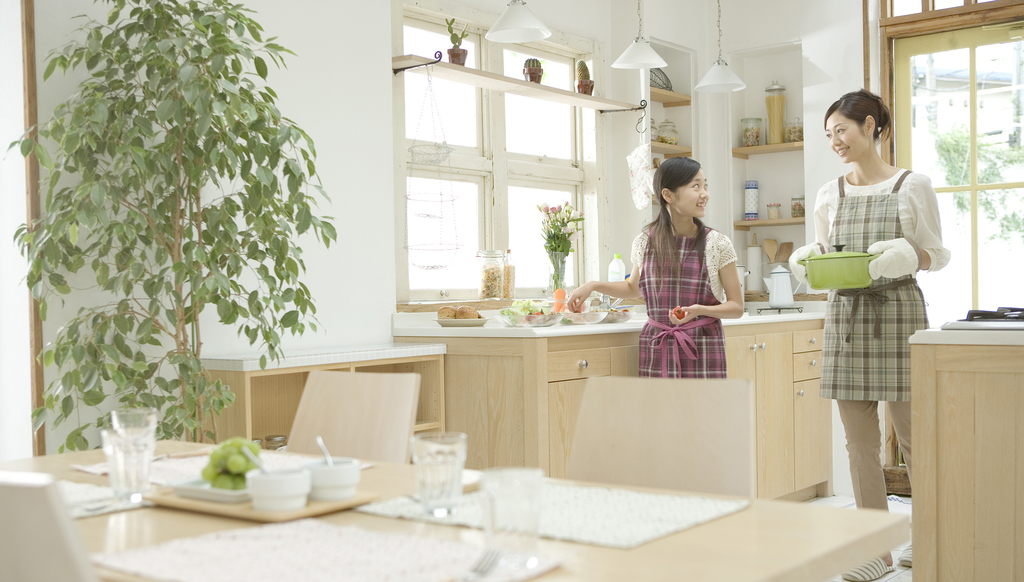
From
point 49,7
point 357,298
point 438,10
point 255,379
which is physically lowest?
point 255,379

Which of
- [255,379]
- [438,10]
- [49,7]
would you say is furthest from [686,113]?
[49,7]

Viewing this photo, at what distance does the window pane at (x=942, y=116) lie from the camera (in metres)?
4.65

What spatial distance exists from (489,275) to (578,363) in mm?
997

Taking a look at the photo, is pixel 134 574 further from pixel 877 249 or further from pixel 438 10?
pixel 438 10

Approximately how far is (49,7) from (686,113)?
11.8ft

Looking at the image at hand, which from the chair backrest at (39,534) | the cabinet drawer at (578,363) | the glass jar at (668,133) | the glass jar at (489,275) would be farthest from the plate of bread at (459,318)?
the chair backrest at (39,534)

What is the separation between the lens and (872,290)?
2.88 meters

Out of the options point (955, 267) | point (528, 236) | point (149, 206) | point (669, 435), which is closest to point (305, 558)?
point (669, 435)

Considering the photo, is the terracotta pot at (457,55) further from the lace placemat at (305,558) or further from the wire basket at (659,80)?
the lace placemat at (305,558)

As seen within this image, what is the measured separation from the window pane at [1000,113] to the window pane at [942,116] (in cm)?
7

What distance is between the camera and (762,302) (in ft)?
17.5

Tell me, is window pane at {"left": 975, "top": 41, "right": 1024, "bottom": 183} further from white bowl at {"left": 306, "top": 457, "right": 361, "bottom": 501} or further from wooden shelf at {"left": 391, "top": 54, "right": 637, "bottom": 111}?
white bowl at {"left": 306, "top": 457, "right": 361, "bottom": 501}

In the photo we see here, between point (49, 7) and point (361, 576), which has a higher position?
point (49, 7)

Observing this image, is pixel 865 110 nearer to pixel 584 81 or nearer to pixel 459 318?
pixel 459 318
